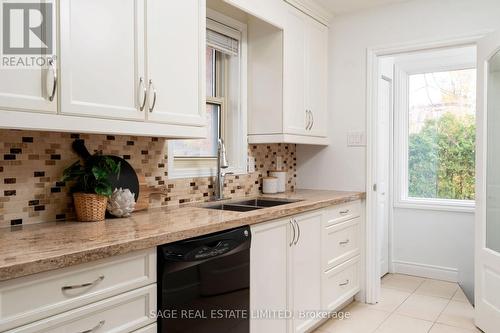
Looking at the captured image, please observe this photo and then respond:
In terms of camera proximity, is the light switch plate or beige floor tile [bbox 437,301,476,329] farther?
the light switch plate

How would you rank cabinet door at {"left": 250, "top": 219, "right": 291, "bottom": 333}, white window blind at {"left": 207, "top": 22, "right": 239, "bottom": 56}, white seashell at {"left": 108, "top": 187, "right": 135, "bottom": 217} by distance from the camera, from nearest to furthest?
1. white seashell at {"left": 108, "top": 187, "right": 135, "bottom": 217}
2. cabinet door at {"left": 250, "top": 219, "right": 291, "bottom": 333}
3. white window blind at {"left": 207, "top": 22, "right": 239, "bottom": 56}

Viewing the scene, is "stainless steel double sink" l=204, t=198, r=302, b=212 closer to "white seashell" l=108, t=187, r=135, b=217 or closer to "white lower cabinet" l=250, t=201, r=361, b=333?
"white lower cabinet" l=250, t=201, r=361, b=333

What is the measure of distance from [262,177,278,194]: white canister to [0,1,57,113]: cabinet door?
187 centimetres

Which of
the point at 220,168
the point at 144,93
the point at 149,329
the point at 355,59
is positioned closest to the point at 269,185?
the point at 220,168

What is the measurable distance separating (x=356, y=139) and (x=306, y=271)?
134cm

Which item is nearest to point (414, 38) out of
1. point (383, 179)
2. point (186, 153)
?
point (383, 179)

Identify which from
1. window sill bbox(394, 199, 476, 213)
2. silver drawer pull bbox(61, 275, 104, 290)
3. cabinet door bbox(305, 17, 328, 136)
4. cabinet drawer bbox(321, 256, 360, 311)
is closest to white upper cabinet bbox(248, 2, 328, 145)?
cabinet door bbox(305, 17, 328, 136)

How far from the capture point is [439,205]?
3900mm

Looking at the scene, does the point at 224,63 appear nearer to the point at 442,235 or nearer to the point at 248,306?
the point at 248,306

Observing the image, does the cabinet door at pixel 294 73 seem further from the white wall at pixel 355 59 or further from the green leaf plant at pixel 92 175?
the green leaf plant at pixel 92 175

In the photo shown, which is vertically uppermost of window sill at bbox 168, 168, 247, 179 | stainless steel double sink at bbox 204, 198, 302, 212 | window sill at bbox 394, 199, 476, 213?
window sill at bbox 168, 168, 247, 179

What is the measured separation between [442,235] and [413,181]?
0.63 m

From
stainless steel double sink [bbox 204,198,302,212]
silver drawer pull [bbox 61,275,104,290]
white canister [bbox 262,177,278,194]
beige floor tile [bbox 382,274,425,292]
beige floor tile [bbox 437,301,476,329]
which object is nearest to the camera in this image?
silver drawer pull [bbox 61,275,104,290]

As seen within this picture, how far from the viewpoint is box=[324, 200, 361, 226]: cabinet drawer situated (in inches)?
107
